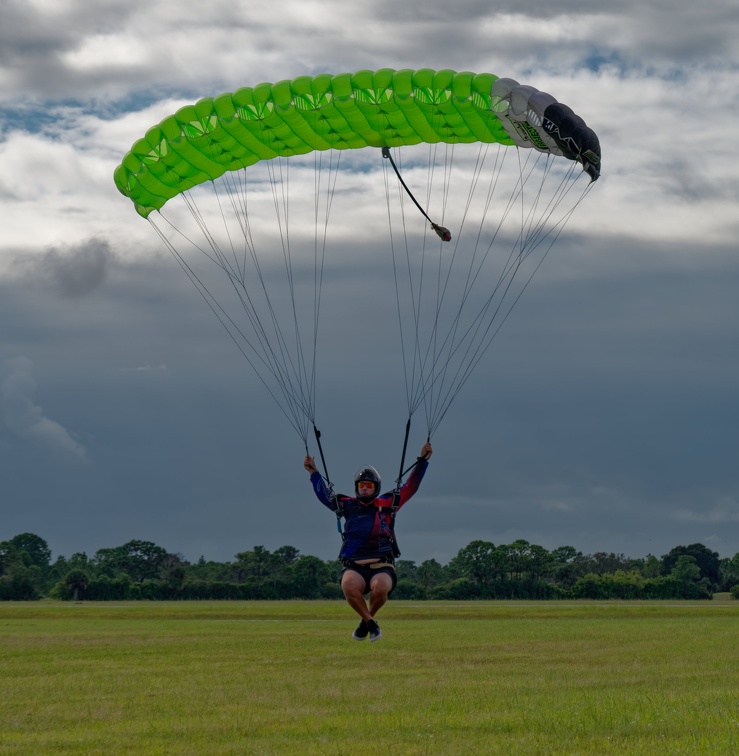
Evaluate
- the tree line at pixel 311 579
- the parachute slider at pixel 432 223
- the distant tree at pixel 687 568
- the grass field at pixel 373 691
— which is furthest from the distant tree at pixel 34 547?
the parachute slider at pixel 432 223

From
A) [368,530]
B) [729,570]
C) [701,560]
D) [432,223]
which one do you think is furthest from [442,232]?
[729,570]

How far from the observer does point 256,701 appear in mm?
17609

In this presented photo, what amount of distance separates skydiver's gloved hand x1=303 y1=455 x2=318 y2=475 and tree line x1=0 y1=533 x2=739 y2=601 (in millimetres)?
68673

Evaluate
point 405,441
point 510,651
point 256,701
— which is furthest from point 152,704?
point 510,651

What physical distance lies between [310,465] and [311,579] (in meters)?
82.3

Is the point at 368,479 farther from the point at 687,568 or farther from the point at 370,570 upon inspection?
the point at 687,568

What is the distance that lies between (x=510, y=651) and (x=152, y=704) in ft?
46.6

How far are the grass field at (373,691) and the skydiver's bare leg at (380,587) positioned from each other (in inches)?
63.1

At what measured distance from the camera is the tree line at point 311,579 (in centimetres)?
9062

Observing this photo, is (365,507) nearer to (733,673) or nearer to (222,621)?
(733,673)

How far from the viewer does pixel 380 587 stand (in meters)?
15.1

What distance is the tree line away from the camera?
90.6m

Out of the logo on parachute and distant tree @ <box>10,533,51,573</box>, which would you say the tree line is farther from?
the logo on parachute

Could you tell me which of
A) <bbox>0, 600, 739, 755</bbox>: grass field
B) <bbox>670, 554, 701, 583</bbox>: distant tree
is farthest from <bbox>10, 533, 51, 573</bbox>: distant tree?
<bbox>0, 600, 739, 755</bbox>: grass field
